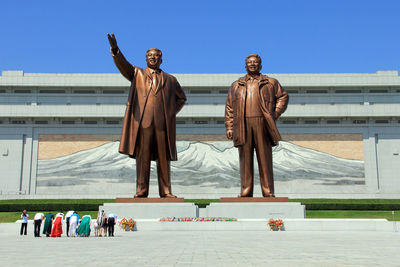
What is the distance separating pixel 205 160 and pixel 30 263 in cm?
2355

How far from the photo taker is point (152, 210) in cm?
959

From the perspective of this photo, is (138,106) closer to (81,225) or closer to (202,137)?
(81,225)

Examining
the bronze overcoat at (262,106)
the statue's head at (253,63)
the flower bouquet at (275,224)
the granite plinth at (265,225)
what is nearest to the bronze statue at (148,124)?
the granite plinth at (265,225)

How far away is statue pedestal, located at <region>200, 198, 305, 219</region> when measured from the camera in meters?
9.77

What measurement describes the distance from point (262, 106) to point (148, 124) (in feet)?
9.38

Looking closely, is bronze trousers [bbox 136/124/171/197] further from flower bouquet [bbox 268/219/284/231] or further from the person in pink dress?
flower bouquet [bbox 268/219/284/231]

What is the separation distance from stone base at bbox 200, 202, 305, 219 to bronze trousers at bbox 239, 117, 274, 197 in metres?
0.48

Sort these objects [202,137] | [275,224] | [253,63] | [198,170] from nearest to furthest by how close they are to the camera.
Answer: [275,224]
[253,63]
[198,170]
[202,137]

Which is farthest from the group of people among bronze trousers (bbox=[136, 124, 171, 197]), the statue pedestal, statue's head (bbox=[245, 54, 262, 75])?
statue's head (bbox=[245, 54, 262, 75])

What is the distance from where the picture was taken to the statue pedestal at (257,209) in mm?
9773

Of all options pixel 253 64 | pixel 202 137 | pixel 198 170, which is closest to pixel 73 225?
pixel 253 64

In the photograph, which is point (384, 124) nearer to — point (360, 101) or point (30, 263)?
point (360, 101)

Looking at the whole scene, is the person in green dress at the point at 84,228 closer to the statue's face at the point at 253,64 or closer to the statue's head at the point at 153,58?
the statue's head at the point at 153,58

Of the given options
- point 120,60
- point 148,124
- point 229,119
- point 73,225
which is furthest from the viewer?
point 229,119
